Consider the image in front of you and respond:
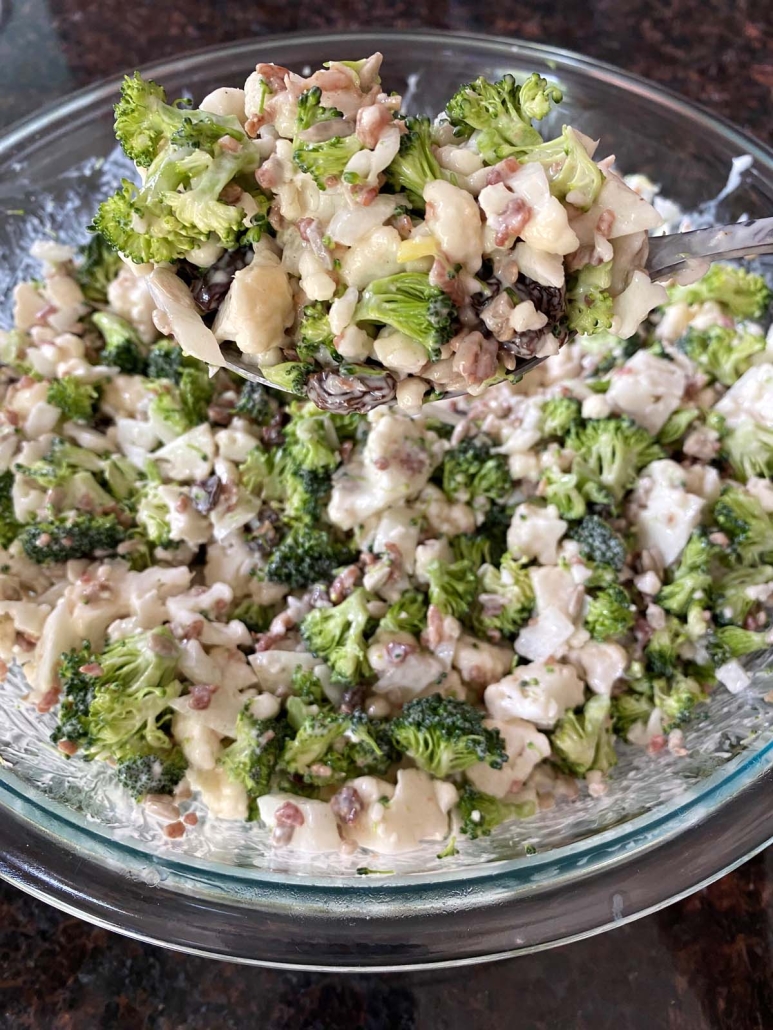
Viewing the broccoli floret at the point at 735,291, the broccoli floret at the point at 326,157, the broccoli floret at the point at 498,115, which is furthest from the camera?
the broccoli floret at the point at 735,291

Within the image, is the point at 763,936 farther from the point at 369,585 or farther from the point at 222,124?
the point at 222,124

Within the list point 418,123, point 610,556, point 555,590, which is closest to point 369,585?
point 555,590

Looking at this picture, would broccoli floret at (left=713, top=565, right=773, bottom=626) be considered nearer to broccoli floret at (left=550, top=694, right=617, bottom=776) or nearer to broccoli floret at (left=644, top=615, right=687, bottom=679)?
broccoli floret at (left=644, top=615, right=687, bottom=679)

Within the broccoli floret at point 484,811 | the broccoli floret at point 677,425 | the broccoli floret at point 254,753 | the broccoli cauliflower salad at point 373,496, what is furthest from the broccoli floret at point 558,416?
the broccoli floret at point 254,753

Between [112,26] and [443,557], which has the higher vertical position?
[112,26]

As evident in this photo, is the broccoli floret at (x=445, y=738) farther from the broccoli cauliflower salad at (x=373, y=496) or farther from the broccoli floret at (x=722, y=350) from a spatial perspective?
the broccoli floret at (x=722, y=350)

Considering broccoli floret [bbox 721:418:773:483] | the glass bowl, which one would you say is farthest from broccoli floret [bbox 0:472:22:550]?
broccoli floret [bbox 721:418:773:483]
